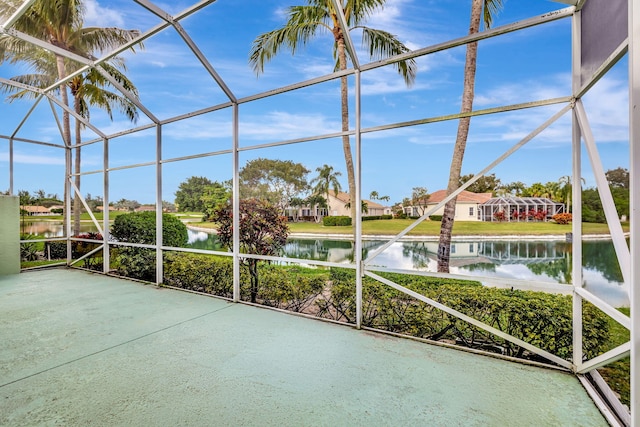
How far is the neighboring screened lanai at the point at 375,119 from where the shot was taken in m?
2.15

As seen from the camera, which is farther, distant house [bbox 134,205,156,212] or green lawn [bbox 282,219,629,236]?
distant house [bbox 134,205,156,212]

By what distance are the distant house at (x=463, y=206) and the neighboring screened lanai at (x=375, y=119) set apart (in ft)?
0.60

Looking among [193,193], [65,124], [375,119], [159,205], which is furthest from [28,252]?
[375,119]

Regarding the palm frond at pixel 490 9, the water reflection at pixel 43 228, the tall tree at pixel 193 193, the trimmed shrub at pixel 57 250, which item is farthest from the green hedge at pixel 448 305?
the trimmed shrub at pixel 57 250

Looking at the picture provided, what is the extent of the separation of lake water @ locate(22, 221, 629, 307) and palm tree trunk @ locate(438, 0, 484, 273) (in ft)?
0.39

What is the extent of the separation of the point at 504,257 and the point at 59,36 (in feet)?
37.8

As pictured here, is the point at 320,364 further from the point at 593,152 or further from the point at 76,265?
the point at 76,265

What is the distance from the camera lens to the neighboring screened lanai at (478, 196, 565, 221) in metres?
3.10

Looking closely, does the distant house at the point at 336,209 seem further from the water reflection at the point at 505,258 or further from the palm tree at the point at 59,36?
the palm tree at the point at 59,36

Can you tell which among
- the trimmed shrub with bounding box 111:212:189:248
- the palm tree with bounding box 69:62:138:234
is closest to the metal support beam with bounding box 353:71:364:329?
the trimmed shrub with bounding box 111:212:189:248

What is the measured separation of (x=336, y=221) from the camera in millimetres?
5535

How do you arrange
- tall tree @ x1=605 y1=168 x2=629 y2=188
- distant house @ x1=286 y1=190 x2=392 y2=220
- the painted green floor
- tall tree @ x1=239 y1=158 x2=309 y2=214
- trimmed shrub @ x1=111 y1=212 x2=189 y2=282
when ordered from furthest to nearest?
1. trimmed shrub @ x1=111 y1=212 x2=189 y2=282
2. tall tree @ x1=239 y1=158 x2=309 y2=214
3. distant house @ x1=286 y1=190 x2=392 y2=220
4. the painted green floor
5. tall tree @ x1=605 y1=168 x2=629 y2=188

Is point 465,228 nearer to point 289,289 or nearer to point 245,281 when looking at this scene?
point 289,289

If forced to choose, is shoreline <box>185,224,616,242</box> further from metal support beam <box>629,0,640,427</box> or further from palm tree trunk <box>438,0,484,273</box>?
metal support beam <box>629,0,640,427</box>
